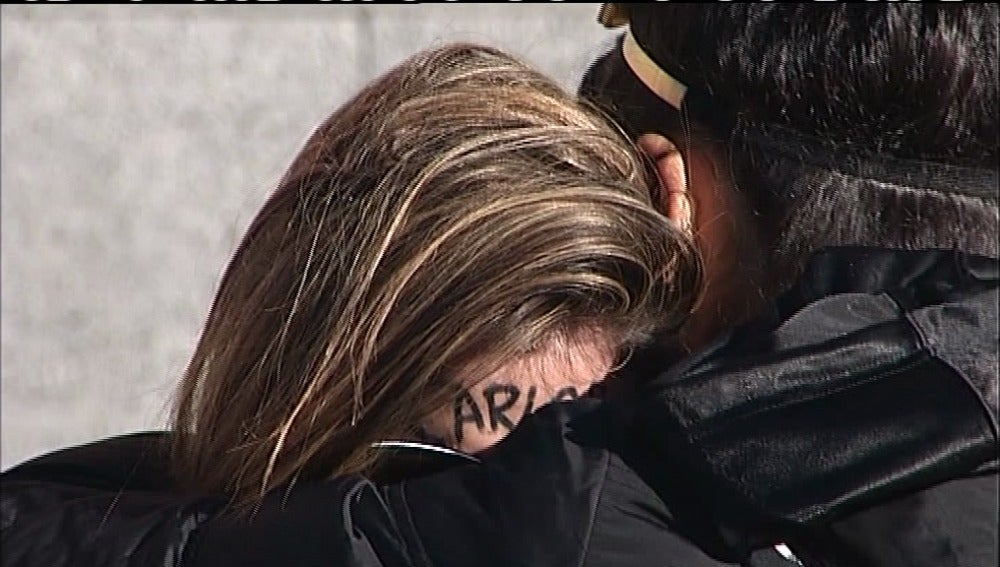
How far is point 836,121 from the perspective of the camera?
4.41 ft

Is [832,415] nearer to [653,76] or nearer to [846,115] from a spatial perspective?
[846,115]

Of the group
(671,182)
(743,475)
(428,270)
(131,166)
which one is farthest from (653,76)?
(131,166)

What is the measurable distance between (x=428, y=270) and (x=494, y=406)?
12cm

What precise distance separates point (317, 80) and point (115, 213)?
479 millimetres

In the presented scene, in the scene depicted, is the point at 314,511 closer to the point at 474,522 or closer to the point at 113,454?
the point at 474,522

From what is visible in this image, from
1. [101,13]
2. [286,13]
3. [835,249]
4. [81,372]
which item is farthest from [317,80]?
[835,249]

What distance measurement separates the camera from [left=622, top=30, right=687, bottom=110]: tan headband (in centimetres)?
142

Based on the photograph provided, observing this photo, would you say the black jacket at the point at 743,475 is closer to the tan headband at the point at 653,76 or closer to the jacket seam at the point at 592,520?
the jacket seam at the point at 592,520

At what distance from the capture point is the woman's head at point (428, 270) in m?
1.30

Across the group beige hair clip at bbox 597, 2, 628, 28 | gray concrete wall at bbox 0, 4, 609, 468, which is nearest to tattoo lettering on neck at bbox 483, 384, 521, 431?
beige hair clip at bbox 597, 2, 628, 28

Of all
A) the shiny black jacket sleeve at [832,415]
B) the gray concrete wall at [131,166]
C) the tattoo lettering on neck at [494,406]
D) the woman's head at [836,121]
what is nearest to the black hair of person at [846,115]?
the woman's head at [836,121]

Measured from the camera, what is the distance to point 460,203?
1318 millimetres

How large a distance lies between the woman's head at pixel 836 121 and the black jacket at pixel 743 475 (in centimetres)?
10

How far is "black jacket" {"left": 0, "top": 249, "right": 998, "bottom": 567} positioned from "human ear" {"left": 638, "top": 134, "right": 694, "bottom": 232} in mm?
158
